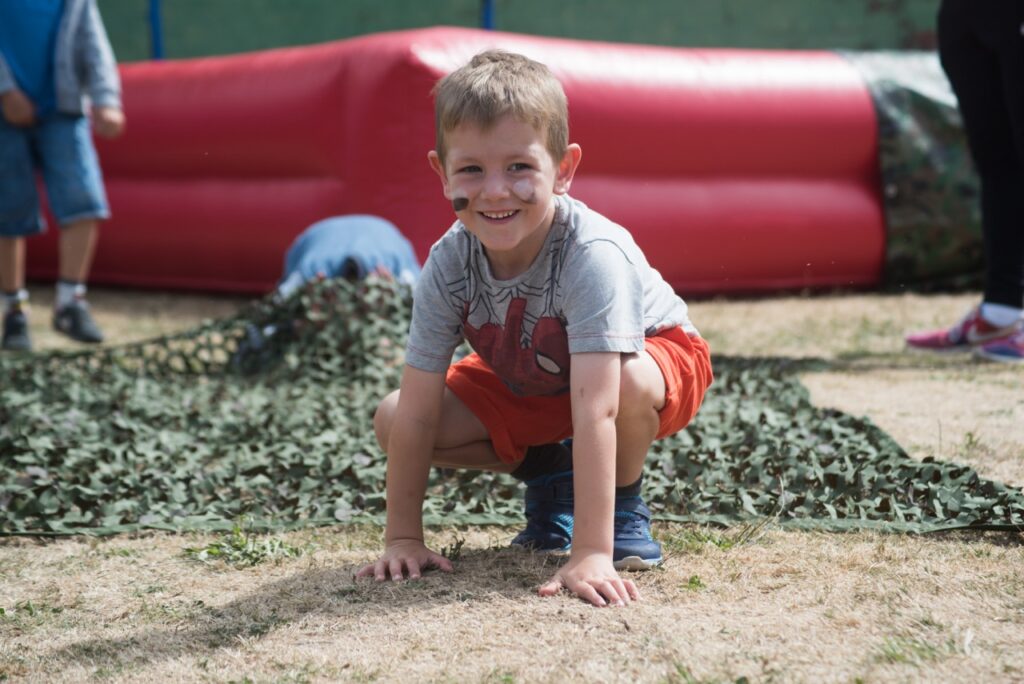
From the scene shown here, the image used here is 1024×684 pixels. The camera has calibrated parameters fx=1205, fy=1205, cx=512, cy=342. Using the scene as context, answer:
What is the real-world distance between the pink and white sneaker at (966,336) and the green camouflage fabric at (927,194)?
1721 mm

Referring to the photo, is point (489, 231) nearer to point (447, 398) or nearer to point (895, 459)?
point (447, 398)

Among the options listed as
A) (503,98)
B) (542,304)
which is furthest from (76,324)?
(503,98)

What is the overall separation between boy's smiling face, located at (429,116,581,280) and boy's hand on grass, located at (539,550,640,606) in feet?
1.69

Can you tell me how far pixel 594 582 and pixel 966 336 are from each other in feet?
8.48

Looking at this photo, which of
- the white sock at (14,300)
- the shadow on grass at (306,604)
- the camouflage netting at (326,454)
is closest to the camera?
the shadow on grass at (306,604)

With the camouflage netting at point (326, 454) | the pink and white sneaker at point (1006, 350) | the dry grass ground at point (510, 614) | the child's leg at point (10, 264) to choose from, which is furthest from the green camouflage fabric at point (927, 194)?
the child's leg at point (10, 264)

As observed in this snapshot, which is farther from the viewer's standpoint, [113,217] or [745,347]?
[113,217]

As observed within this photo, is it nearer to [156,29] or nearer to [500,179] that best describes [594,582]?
[500,179]

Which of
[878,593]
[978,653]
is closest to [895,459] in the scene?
[878,593]

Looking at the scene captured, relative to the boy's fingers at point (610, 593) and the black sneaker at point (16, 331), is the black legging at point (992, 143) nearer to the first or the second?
the boy's fingers at point (610, 593)

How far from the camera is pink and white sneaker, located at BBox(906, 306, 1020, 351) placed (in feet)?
12.8

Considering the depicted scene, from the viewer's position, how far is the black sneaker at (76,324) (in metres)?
4.72

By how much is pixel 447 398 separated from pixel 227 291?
4257mm

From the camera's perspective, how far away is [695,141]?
5.54 metres
